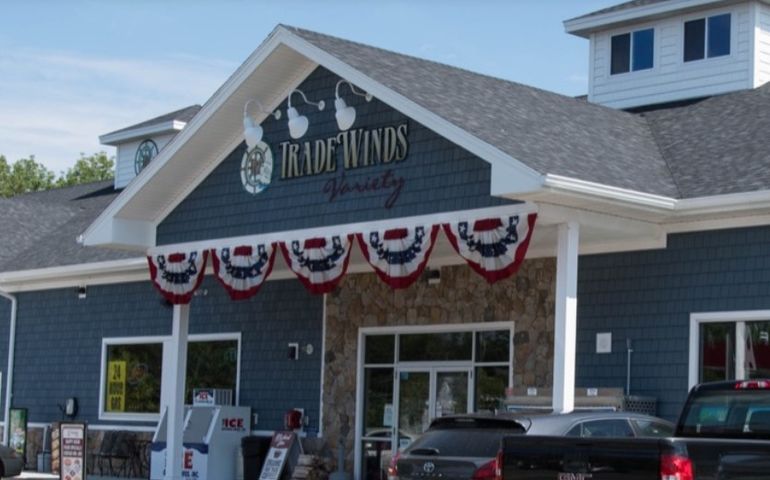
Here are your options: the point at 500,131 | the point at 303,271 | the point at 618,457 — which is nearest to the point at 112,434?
the point at 303,271

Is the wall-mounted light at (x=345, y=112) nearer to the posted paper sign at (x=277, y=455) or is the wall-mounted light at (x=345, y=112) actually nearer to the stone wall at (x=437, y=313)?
the stone wall at (x=437, y=313)

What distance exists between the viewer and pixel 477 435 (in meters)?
14.5

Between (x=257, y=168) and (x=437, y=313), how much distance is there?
360 centimetres

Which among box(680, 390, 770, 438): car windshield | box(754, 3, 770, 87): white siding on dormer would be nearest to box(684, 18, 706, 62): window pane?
box(754, 3, 770, 87): white siding on dormer

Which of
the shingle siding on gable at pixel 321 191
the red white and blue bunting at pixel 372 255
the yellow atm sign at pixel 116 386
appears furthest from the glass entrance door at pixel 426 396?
the yellow atm sign at pixel 116 386

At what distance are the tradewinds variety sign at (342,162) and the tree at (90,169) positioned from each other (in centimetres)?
5009

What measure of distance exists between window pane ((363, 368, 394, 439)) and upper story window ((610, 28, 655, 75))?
732 cm

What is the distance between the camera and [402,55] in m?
21.9

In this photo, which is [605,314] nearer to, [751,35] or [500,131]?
[500,131]

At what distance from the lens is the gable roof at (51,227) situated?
30.6m

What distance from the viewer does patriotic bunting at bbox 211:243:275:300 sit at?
71.2 ft

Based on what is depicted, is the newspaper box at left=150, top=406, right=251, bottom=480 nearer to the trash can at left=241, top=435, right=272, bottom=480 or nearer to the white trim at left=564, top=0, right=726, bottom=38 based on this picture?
the trash can at left=241, top=435, right=272, bottom=480

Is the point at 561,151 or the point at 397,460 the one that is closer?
the point at 397,460

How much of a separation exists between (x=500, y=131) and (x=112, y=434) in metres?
12.5
